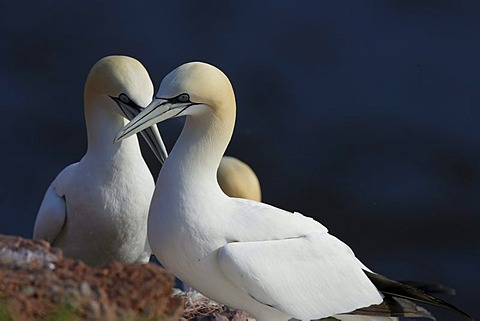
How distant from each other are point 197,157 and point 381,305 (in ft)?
2.99

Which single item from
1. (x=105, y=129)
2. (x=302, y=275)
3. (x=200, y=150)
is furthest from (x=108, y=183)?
(x=302, y=275)

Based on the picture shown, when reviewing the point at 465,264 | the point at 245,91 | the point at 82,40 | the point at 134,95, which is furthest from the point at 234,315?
the point at 82,40

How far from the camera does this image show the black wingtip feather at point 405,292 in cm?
552

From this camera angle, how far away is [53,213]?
21.2 feet

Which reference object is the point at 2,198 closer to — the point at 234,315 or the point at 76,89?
the point at 76,89

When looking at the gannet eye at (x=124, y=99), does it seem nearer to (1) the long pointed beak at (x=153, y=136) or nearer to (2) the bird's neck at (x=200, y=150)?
(1) the long pointed beak at (x=153, y=136)

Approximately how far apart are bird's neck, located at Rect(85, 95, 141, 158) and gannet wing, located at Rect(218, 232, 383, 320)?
1.21m

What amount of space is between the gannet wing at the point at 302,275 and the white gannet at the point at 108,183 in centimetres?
113

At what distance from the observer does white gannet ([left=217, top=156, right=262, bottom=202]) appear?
7250 mm

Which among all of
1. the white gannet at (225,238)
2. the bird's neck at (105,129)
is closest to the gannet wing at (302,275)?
the white gannet at (225,238)

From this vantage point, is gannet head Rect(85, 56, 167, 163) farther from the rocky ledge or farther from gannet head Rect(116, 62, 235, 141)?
the rocky ledge

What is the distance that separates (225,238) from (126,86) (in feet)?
4.28

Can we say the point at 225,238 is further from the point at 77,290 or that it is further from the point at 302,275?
the point at 77,290

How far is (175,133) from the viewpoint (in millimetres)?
11703
